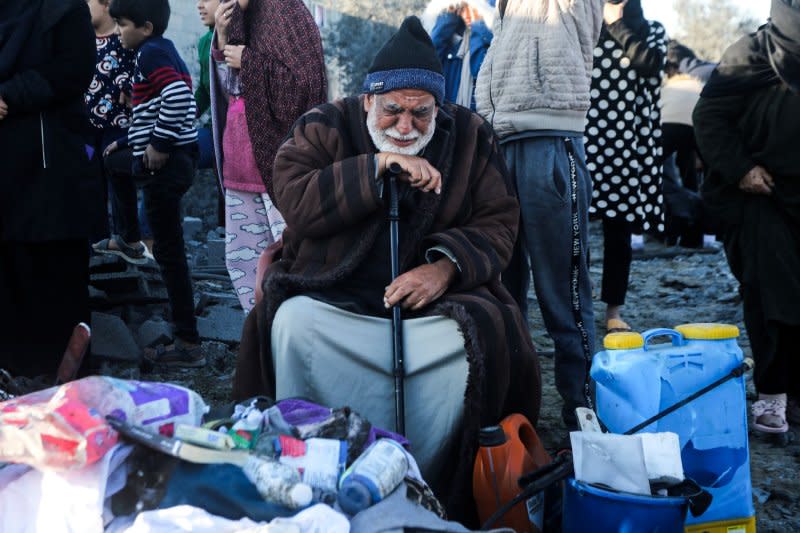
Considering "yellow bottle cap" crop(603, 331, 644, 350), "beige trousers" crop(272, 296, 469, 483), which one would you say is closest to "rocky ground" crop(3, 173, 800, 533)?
"yellow bottle cap" crop(603, 331, 644, 350)

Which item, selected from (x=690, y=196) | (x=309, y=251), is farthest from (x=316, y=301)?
(x=690, y=196)

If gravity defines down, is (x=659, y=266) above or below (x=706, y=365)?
below

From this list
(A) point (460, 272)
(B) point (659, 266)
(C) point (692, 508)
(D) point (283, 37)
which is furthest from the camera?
(B) point (659, 266)

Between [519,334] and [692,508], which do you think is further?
[519,334]

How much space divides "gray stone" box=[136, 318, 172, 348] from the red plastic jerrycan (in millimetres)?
2954

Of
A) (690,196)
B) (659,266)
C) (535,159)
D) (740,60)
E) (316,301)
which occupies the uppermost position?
(740,60)

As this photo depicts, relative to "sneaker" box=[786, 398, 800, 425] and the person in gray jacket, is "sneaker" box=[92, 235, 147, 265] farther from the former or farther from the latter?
"sneaker" box=[786, 398, 800, 425]

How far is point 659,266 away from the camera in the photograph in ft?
30.2

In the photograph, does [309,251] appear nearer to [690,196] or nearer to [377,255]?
[377,255]

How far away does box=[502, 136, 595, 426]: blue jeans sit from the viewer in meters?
4.07

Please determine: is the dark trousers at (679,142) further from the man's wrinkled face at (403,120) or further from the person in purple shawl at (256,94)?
the man's wrinkled face at (403,120)

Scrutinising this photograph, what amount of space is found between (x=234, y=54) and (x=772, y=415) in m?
3.12

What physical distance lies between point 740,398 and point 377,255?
4.51 ft

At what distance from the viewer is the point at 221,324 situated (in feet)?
19.6
